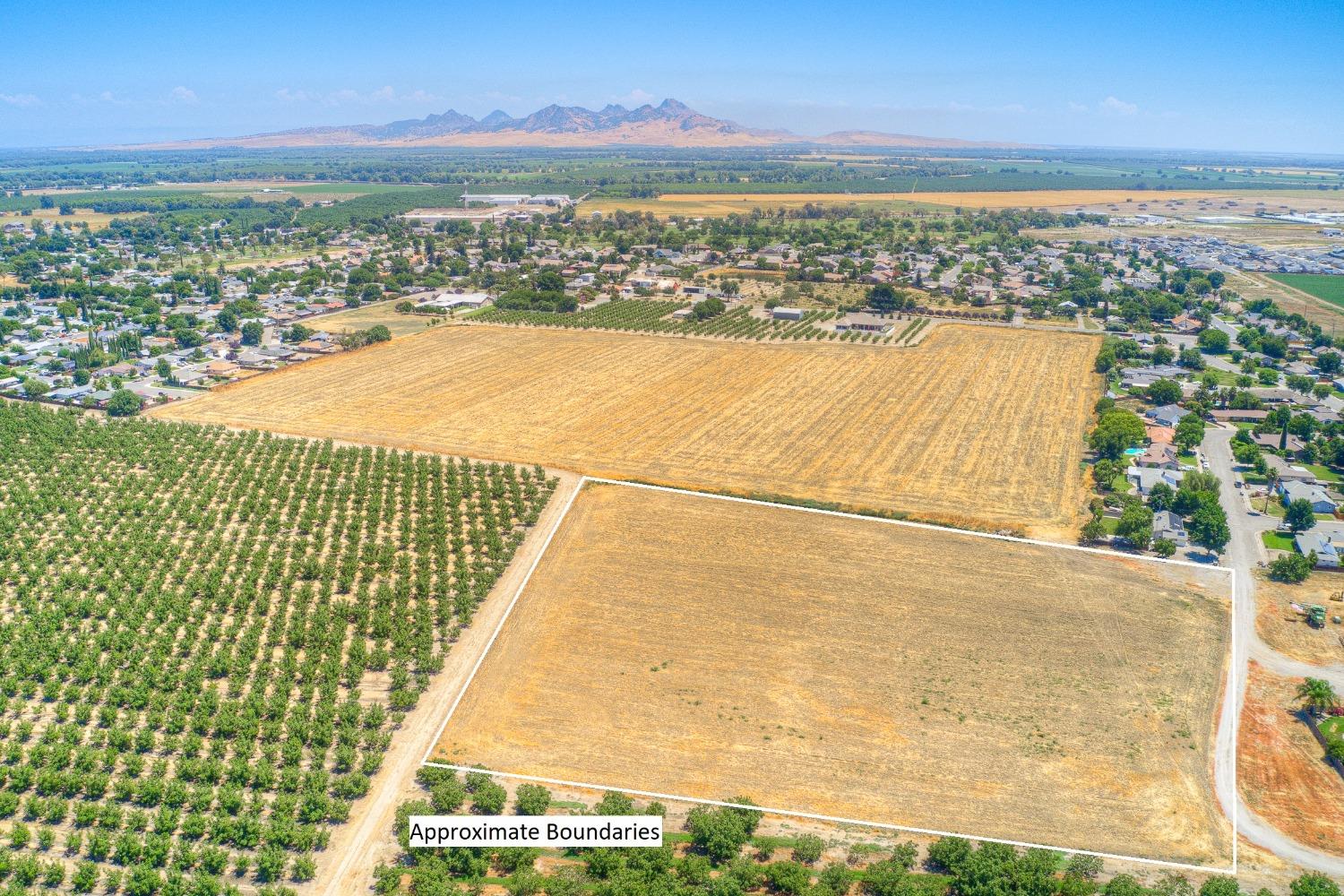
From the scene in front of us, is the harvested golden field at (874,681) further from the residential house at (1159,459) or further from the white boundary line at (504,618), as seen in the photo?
the residential house at (1159,459)

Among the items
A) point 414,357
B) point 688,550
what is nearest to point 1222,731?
point 688,550

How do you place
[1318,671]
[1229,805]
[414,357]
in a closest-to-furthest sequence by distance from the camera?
[1229,805]
[1318,671]
[414,357]

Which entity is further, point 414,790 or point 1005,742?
point 1005,742

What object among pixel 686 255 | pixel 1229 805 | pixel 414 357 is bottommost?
pixel 1229 805

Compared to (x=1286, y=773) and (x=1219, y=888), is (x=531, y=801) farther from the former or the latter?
(x=1286, y=773)

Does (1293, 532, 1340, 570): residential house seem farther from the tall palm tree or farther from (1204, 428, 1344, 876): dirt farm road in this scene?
the tall palm tree

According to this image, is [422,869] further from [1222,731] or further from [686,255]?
[686,255]
